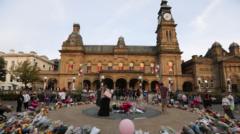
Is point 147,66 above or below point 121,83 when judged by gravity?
above

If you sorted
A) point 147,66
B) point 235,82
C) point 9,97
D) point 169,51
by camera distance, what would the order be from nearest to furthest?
point 9,97, point 235,82, point 169,51, point 147,66

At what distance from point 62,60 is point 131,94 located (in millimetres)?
28094

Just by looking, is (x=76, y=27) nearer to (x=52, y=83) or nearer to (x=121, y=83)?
(x=52, y=83)

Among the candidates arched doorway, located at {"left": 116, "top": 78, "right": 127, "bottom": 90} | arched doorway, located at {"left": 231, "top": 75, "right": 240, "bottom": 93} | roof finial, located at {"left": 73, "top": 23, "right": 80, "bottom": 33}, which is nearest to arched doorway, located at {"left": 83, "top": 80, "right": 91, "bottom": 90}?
arched doorway, located at {"left": 116, "top": 78, "right": 127, "bottom": 90}

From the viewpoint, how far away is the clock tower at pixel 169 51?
148ft

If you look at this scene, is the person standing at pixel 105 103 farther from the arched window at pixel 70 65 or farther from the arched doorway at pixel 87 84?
the arched window at pixel 70 65

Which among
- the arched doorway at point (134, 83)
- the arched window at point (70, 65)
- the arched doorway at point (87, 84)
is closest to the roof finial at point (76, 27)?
the arched window at point (70, 65)

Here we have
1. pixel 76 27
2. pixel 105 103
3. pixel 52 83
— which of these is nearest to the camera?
pixel 105 103

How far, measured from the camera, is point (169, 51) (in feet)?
151

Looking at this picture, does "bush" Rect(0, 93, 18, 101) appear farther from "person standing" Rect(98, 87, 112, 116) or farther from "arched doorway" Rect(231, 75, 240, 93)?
"arched doorway" Rect(231, 75, 240, 93)

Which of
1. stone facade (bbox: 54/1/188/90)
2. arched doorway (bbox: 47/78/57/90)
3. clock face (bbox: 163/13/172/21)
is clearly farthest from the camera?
clock face (bbox: 163/13/172/21)

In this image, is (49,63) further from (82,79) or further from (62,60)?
(82,79)

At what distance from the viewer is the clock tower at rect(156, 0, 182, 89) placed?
45188 mm

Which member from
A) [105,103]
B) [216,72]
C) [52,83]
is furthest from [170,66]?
[105,103]
